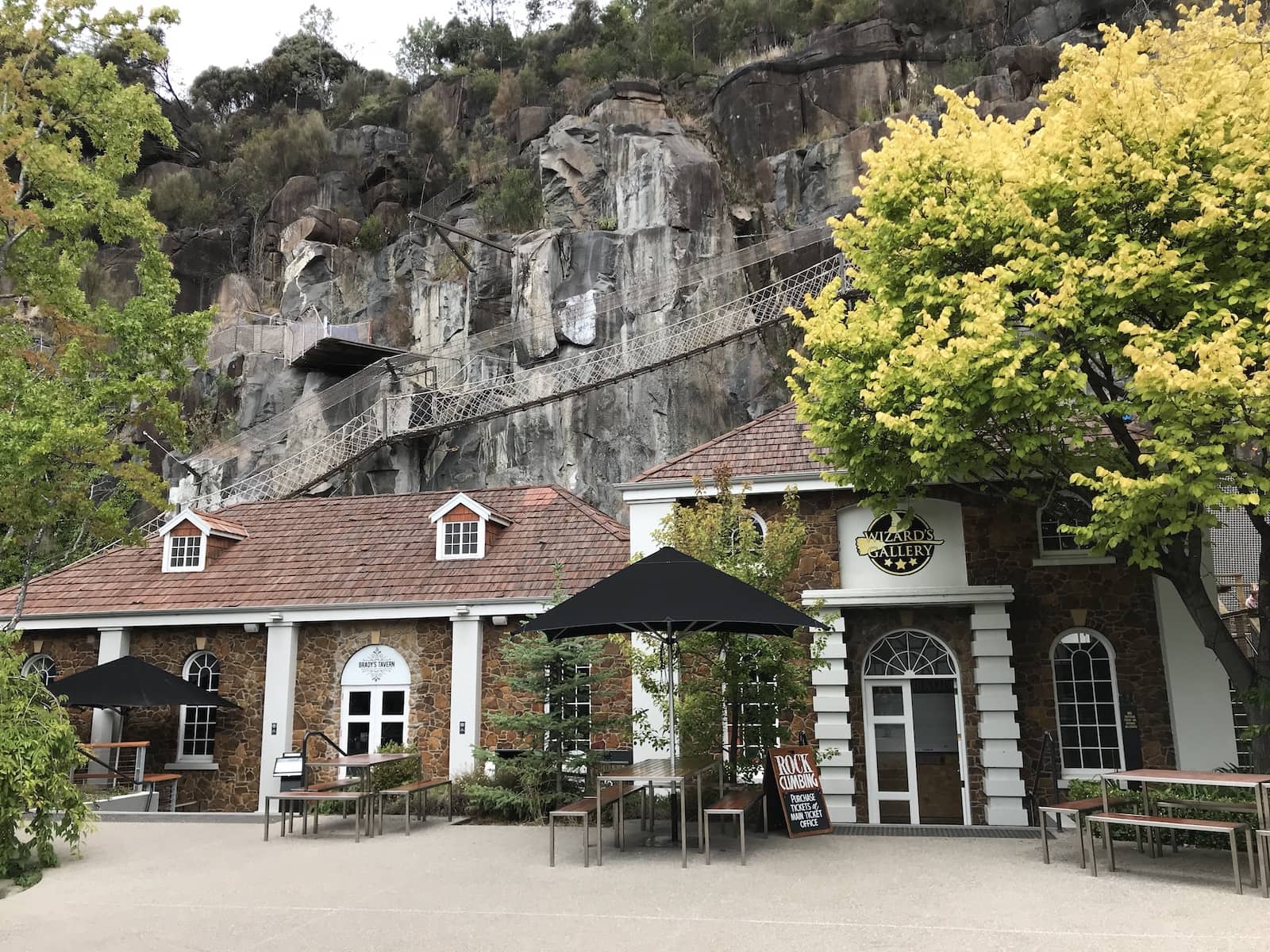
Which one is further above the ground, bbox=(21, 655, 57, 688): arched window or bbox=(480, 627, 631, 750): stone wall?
bbox=(21, 655, 57, 688): arched window

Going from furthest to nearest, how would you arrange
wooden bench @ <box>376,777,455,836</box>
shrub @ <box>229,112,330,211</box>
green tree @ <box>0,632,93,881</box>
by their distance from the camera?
shrub @ <box>229,112,330,211</box>, wooden bench @ <box>376,777,455,836</box>, green tree @ <box>0,632,93,881</box>

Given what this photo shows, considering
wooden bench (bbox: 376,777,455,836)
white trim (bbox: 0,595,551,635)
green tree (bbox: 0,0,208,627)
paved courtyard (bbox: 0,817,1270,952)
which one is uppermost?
green tree (bbox: 0,0,208,627)

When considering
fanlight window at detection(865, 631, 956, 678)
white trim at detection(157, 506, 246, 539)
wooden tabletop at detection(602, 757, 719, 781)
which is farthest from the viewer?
white trim at detection(157, 506, 246, 539)

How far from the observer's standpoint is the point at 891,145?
11.5 m

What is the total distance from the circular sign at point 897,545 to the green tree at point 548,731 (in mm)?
4268

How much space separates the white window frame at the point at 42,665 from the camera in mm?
18094

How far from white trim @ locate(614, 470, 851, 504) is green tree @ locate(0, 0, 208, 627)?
8955 millimetres

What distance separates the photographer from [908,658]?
1425cm

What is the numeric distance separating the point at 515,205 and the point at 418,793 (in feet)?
92.8

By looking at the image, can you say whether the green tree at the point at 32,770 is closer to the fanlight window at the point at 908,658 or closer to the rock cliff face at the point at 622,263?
the fanlight window at the point at 908,658

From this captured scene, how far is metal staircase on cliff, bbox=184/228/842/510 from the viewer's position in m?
28.7

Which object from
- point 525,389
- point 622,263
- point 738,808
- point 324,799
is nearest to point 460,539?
point 324,799

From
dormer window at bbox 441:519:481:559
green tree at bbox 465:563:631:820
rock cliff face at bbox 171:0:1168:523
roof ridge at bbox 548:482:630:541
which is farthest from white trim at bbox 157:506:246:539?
rock cliff face at bbox 171:0:1168:523

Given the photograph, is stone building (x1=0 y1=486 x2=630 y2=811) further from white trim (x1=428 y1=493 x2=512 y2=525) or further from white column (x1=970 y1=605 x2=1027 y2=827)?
white column (x1=970 y1=605 x2=1027 y2=827)
